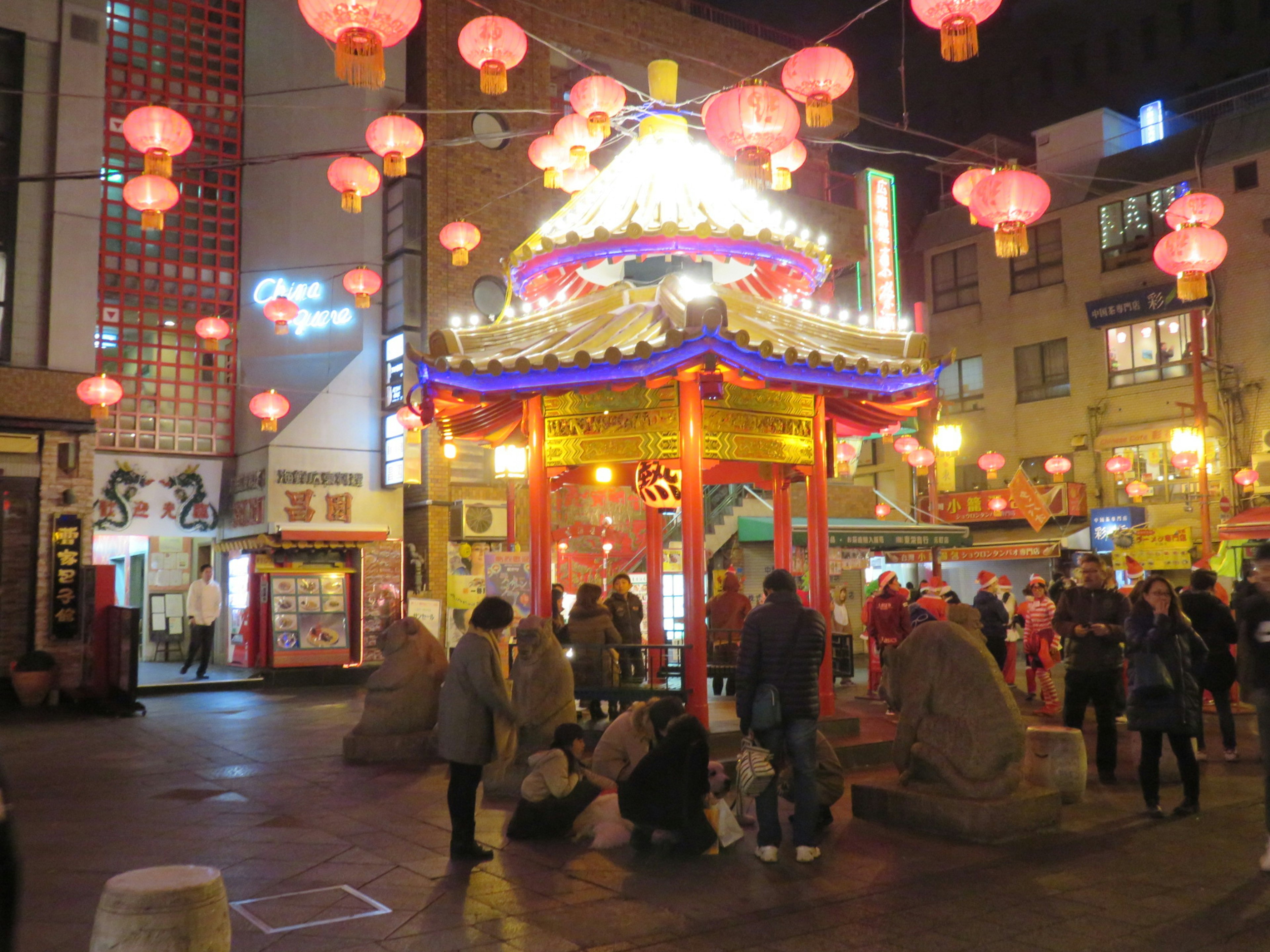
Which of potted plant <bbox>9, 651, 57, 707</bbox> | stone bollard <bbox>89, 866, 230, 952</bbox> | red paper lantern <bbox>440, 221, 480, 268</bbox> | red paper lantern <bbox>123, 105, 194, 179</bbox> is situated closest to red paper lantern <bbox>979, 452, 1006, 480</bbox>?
red paper lantern <bbox>440, 221, 480, 268</bbox>

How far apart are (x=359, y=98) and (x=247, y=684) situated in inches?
445

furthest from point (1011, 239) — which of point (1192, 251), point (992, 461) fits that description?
point (992, 461)

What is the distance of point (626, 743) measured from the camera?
7.87 metres

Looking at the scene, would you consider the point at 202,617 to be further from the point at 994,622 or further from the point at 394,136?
the point at 994,622

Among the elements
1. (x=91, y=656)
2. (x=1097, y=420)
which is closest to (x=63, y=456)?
(x=91, y=656)

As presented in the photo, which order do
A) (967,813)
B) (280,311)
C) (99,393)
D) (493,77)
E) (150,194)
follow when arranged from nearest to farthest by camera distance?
(967,813) < (493,77) < (150,194) < (99,393) < (280,311)

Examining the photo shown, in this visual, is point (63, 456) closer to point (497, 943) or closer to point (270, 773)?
point (270, 773)

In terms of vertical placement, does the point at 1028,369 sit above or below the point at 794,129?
above

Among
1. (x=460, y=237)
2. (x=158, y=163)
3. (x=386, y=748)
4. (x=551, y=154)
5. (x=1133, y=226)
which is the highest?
(x=1133, y=226)

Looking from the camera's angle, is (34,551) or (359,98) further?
(359,98)

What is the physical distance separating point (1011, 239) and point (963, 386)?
973 inches

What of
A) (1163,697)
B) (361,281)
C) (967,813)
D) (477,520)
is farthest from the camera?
(477,520)

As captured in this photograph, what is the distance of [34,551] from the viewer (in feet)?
55.4

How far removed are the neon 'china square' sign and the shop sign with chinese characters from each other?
574 cm
